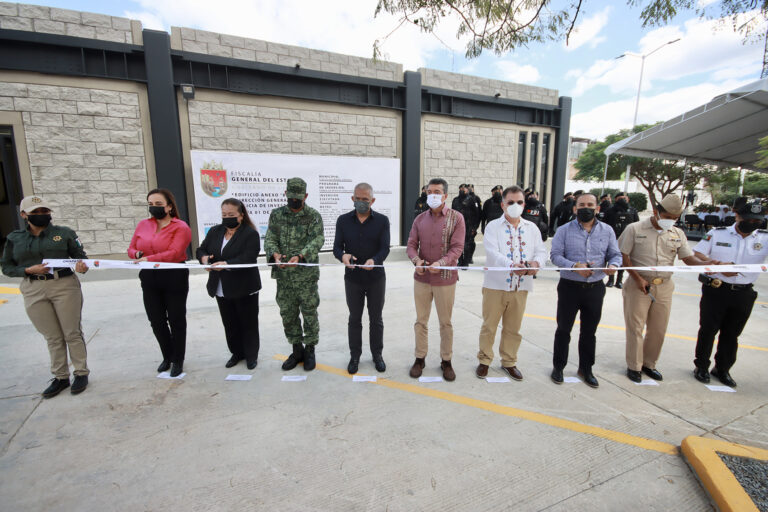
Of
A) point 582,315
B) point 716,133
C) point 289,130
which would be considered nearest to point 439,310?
point 582,315

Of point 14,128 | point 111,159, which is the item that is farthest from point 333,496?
point 14,128

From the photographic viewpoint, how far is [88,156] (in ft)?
24.4

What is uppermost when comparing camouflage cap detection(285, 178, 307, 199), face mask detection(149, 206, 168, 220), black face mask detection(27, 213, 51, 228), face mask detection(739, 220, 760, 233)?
camouflage cap detection(285, 178, 307, 199)

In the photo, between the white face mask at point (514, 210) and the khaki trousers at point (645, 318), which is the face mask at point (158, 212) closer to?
the white face mask at point (514, 210)

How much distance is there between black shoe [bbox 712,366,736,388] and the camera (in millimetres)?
3626

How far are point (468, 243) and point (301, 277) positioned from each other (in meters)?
6.36

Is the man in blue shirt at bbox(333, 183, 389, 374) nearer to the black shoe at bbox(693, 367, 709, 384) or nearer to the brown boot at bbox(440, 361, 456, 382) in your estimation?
the brown boot at bbox(440, 361, 456, 382)

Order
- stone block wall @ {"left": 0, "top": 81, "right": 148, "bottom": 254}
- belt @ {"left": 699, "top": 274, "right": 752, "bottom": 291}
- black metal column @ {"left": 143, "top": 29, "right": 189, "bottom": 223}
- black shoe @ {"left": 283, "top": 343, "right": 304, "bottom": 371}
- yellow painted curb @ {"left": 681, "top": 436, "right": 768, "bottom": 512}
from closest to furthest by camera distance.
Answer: yellow painted curb @ {"left": 681, "top": 436, "right": 768, "bottom": 512} → belt @ {"left": 699, "top": 274, "right": 752, "bottom": 291} → black shoe @ {"left": 283, "top": 343, "right": 304, "bottom": 371} → stone block wall @ {"left": 0, "top": 81, "right": 148, "bottom": 254} → black metal column @ {"left": 143, "top": 29, "right": 189, "bottom": 223}

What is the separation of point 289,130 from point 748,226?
340 inches

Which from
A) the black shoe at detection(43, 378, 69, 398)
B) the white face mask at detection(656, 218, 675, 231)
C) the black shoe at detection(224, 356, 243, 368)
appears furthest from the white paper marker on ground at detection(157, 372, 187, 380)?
the white face mask at detection(656, 218, 675, 231)

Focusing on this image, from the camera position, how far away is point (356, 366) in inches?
151

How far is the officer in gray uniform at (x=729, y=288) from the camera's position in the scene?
343 centimetres

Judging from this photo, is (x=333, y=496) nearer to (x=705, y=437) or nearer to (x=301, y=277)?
(x=301, y=277)

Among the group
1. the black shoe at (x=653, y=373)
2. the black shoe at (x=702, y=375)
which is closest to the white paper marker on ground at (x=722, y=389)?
the black shoe at (x=702, y=375)
